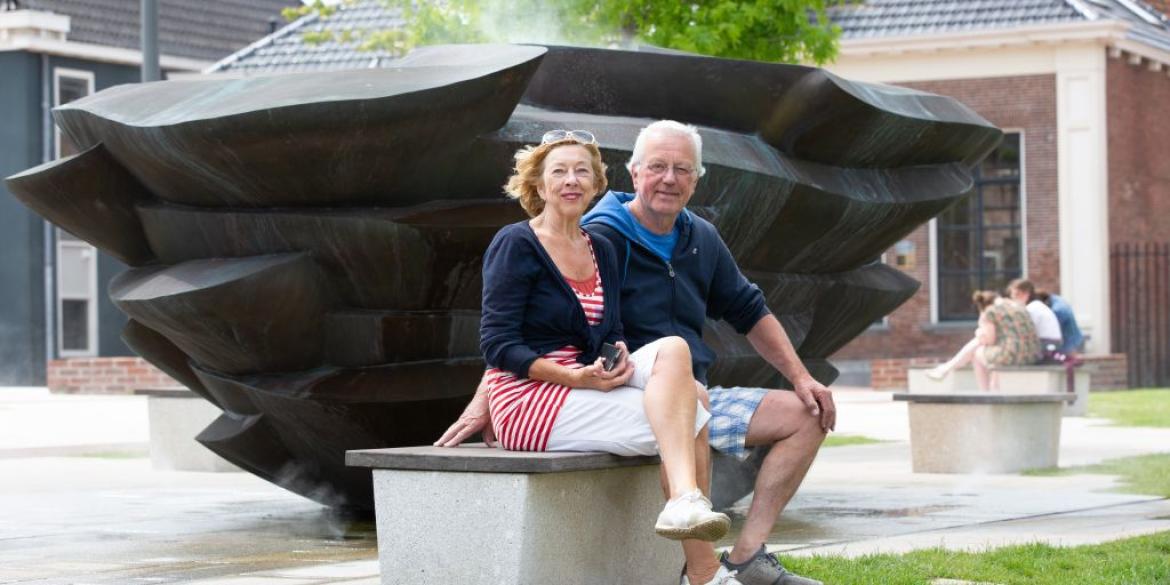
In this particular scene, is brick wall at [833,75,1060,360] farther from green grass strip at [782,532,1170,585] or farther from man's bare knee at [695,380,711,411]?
man's bare knee at [695,380,711,411]

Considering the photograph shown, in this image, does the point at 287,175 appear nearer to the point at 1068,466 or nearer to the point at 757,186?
the point at 757,186

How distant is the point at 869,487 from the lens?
1142 cm

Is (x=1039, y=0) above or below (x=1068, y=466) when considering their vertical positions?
above

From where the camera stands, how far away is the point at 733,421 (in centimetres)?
630

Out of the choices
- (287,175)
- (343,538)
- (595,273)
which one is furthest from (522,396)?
(343,538)

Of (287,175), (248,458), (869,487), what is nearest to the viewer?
(287,175)

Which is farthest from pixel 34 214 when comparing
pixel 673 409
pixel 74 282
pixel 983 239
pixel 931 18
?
pixel 673 409

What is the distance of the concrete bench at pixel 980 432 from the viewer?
41.2 ft

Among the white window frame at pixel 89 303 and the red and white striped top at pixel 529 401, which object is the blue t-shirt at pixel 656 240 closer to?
the red and white striped top at pixel 529 401

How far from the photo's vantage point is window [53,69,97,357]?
1371 inches

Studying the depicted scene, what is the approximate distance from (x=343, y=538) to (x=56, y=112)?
2.09 meters

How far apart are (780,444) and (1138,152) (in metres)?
26.1

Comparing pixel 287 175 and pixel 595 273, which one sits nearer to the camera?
pixel 595 273

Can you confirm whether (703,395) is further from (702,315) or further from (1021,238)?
(1021,238)
